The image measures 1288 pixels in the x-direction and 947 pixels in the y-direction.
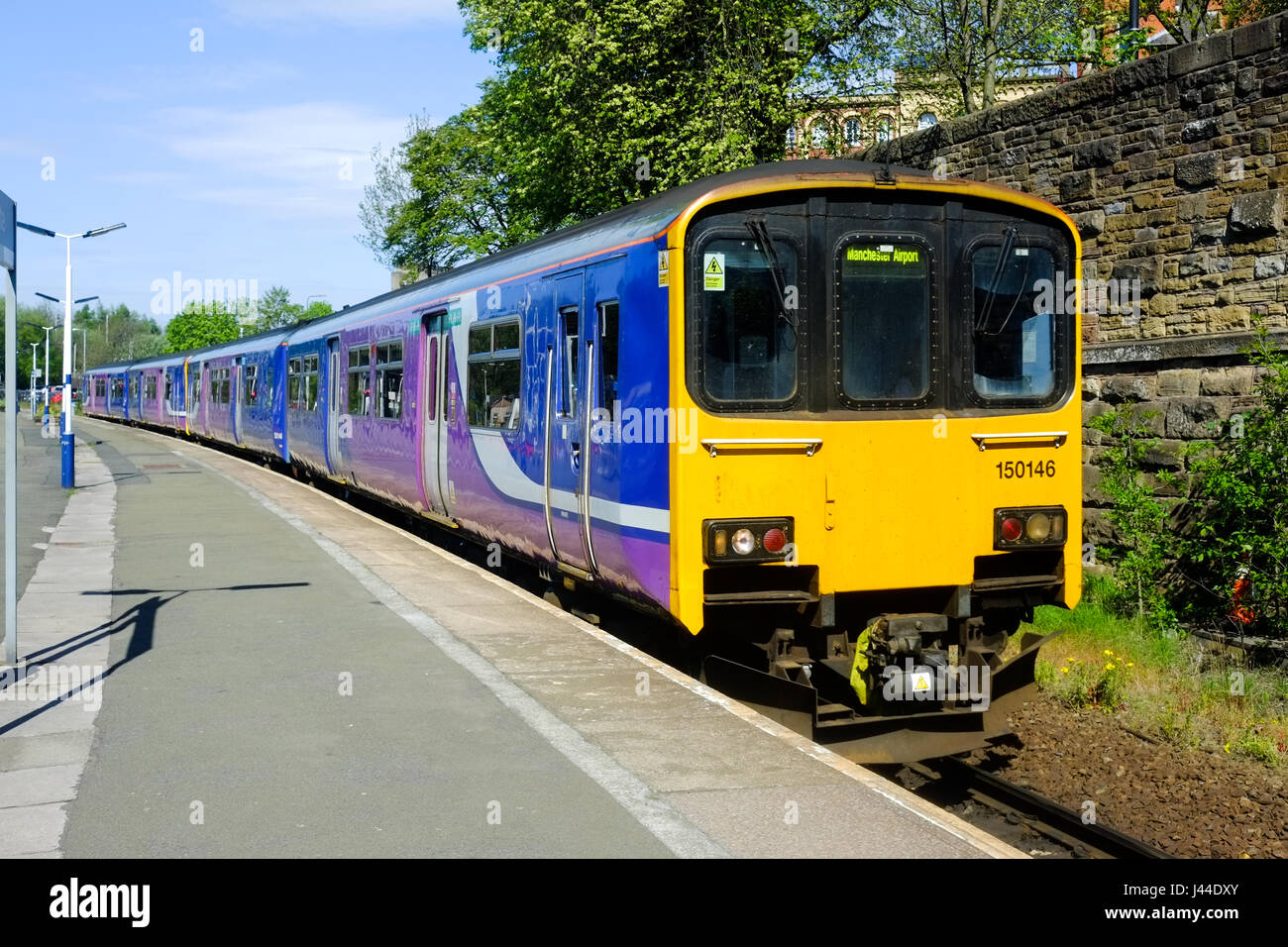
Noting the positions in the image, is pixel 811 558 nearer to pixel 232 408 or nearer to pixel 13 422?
pixel 13 422

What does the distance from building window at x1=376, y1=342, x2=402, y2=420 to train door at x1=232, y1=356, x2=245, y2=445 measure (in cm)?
1685

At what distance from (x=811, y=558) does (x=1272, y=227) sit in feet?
19.7

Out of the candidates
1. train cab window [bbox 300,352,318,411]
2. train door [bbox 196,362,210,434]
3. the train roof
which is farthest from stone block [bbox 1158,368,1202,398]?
train door [bbox 196,362,210,434]

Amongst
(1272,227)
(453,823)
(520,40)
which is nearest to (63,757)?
(453,823)

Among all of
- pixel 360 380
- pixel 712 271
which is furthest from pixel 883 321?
pixel 360 380

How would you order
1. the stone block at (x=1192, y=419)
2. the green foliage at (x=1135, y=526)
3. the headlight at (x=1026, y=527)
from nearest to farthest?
the headlight at (x=1026, y=527) < the green foliage at (x=1135, y=526) < the stone block at (x=1192, y=419)

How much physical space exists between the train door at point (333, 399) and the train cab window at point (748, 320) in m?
13.6

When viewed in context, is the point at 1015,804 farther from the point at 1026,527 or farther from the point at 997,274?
the point at 997,274

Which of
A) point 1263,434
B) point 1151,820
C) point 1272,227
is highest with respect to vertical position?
point 1272,227

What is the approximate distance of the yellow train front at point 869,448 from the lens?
7.03m

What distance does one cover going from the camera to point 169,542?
577 inches

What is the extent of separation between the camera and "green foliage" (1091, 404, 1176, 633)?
36.0 feet

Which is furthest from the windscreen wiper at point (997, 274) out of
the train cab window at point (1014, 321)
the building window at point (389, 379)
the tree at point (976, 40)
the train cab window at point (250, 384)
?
the train cab window at point (250, 384)

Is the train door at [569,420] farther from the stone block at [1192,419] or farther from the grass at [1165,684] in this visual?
the stone block at [1192,419]
